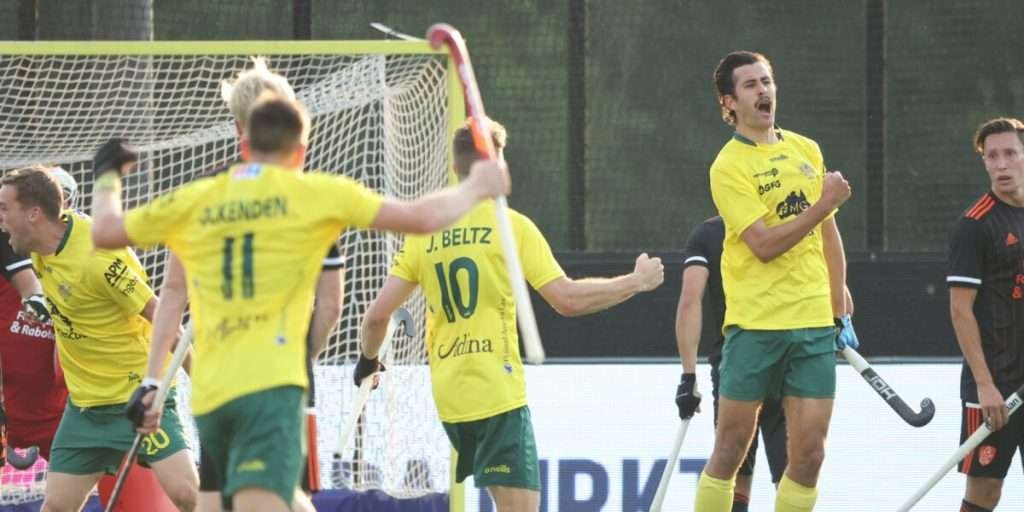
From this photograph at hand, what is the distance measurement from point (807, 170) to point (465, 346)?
1.48 metres

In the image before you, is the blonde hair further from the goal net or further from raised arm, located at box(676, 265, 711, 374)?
raised arm, located at box(676, 265, 711, 374)

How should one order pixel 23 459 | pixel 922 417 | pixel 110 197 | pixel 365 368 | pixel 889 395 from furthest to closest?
pixel 23 459 < pixel 922 417 < pixel 889 395 < pixel 365 368 < pixel 110 197

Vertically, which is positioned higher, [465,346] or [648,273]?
[648,273]

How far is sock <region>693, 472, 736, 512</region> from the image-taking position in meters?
6.79

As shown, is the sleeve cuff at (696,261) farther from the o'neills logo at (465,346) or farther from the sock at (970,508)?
the o'neills logo at (465,346)

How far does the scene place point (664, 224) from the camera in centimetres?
1079

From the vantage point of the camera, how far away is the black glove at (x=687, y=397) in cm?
762

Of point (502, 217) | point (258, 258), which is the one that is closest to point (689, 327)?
point (502, 217)

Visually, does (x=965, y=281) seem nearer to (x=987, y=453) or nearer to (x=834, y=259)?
(x=834, y=259)

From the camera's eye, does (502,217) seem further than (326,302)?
No

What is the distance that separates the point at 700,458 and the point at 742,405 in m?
2.30

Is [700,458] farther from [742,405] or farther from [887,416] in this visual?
[742,405]

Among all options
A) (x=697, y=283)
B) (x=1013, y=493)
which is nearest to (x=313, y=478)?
(x=697, y=283)

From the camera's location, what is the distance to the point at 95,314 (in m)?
6.84
